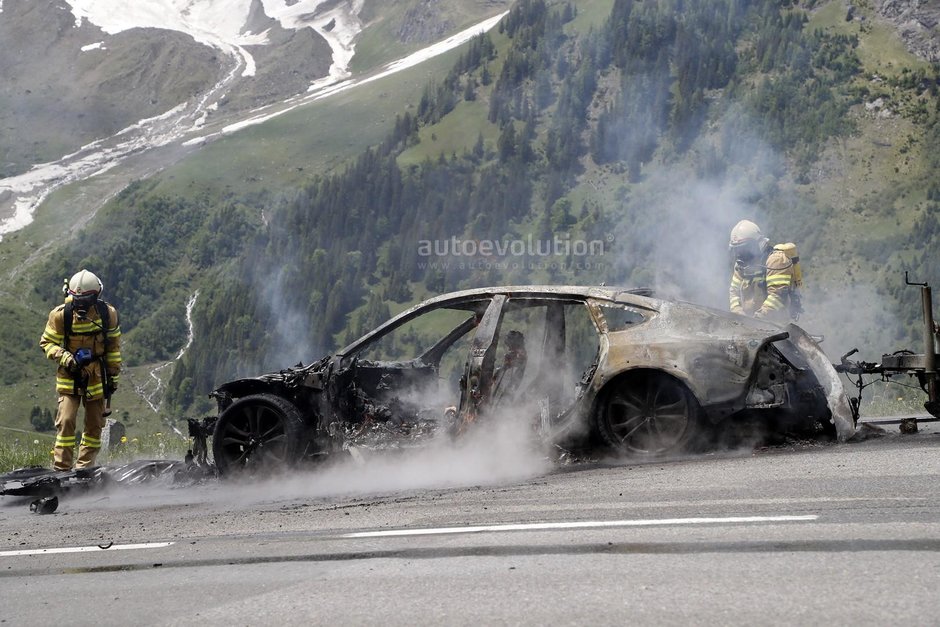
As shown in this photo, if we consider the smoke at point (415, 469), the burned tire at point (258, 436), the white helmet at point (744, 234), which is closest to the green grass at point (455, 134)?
the white helmet at point (744, 234)

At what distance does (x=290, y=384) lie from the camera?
31.1ft

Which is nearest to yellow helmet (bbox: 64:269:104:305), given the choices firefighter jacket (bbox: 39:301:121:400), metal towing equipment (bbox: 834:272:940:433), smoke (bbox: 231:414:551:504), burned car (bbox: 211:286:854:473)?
firefighter jacket (bbox: 39:301:121:400)

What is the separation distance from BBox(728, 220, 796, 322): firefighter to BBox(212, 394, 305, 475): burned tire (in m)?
4.93

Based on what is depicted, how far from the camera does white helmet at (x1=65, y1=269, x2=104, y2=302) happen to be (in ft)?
36.5

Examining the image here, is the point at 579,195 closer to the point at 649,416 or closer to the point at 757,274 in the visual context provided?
the point at 757,274

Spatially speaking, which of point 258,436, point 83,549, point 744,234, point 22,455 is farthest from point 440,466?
point 22,455

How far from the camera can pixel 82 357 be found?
36.5 ft

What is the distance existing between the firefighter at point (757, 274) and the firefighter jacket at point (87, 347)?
6.48 m

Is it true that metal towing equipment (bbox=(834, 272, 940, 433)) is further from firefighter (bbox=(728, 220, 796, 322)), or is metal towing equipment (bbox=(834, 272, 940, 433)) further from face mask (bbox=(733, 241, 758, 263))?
face mask (bbox=(733, 241, 758, 263))

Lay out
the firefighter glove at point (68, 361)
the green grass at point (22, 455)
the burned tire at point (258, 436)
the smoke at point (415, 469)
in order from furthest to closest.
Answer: the green grass at point (22, 455)
the firefighter glove at point (68, 361)
the burned tire at point (258, 436)
the smoke at point (415, 469)

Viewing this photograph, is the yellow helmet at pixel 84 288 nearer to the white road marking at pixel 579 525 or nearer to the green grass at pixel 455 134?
the white road marking at pixel 579 525

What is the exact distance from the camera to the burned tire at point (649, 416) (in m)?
8.49

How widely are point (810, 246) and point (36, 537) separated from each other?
116 metres

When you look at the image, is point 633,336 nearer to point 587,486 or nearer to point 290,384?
point 587,486
